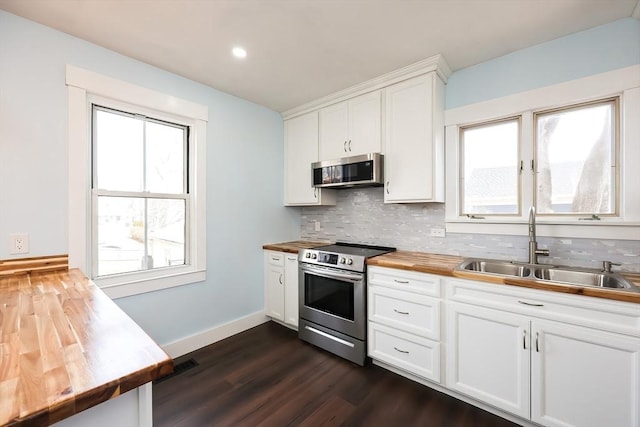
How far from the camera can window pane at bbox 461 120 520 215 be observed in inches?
89.2

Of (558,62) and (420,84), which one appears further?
(420,84)

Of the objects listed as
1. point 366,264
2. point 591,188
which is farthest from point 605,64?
point 366,264

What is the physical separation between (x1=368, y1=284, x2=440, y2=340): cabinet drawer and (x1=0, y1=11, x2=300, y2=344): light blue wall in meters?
1.51

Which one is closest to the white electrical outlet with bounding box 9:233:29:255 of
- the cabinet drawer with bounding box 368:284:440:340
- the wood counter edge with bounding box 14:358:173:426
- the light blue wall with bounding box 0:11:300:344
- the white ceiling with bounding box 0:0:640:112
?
the light blue wall with bounding box 0:11:300:344

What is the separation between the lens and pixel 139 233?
2.39m

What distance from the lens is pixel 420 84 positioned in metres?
2.36

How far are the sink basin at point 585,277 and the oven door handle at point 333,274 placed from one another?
49.6 inches

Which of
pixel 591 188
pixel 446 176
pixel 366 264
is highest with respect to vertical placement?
pixel 446 176

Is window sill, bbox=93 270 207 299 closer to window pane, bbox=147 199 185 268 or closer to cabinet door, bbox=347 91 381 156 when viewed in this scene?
window pane, bbox=147 199 185 268

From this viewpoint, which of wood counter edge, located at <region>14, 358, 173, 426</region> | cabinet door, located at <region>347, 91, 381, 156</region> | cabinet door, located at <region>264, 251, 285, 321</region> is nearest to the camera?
wood counter edge, located at <region>14, 358, 173, 426</region>

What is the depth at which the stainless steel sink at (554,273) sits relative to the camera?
1.65 metres

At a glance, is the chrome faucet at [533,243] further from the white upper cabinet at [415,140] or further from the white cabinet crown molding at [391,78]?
the white cabinet crown molding at [391,78]

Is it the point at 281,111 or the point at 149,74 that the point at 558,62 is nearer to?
the point at 281,111

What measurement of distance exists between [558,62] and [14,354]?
325cm
